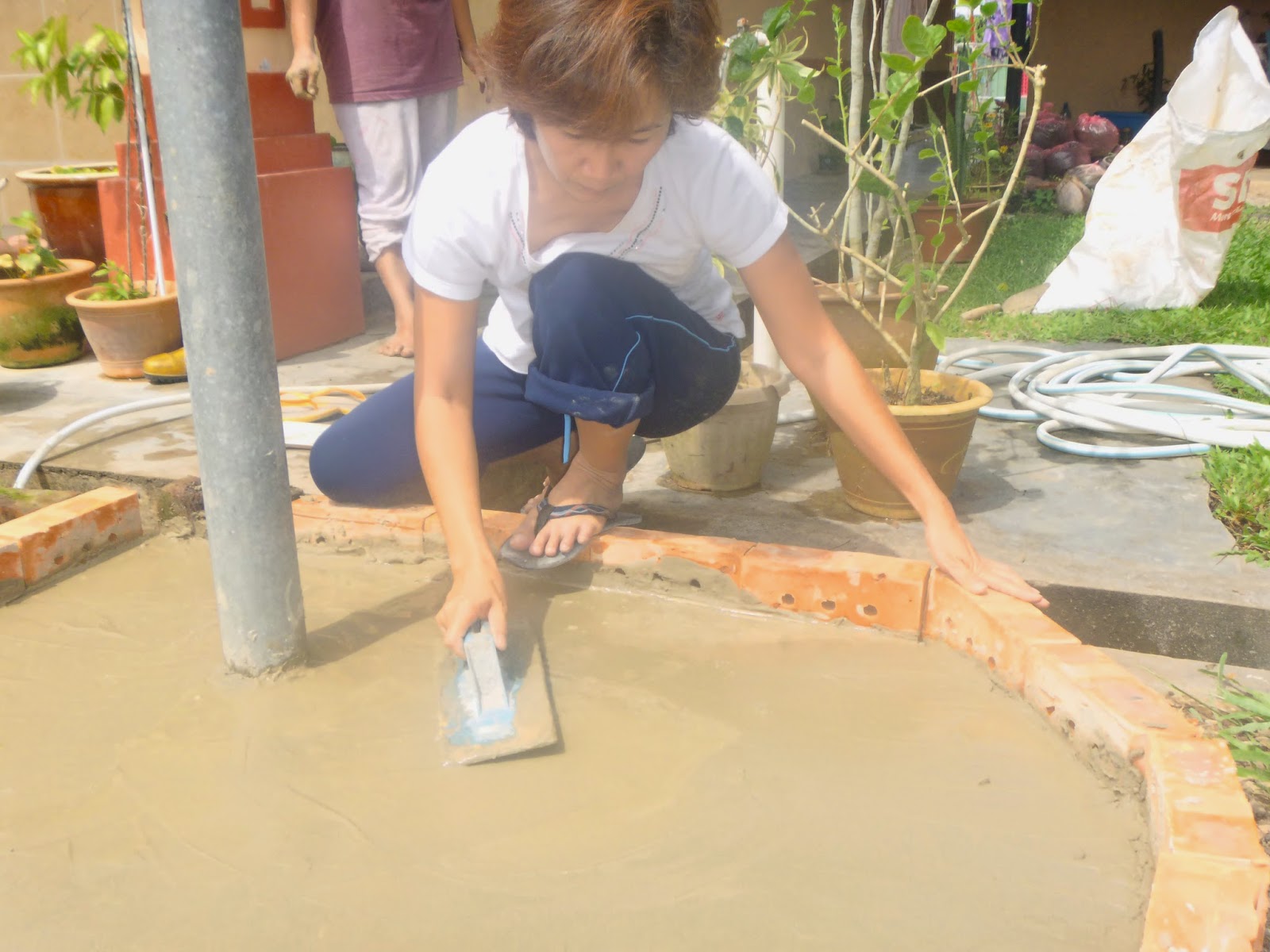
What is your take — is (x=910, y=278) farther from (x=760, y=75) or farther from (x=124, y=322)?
(x=124, y=322)

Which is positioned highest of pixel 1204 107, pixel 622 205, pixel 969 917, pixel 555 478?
pixel 1204 107

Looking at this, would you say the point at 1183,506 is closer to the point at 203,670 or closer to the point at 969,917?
the point at 969,917

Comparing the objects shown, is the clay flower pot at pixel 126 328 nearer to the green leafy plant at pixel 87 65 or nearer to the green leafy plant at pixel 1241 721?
the green leafy plant at pixel 87 65

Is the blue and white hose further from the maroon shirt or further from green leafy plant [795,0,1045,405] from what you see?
the maroon shirt

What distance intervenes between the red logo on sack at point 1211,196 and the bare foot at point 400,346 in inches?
118

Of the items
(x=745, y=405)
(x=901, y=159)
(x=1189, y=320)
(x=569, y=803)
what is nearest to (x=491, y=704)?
(x=569, y=803)

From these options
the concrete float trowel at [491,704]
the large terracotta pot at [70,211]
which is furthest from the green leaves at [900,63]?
the large terracotta pot at [70,211]

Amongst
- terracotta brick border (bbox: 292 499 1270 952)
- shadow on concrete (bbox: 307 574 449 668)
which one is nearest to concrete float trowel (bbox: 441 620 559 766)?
shadow on concrete (bbox: 307 574 449 668)

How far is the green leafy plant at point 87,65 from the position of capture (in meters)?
3.80

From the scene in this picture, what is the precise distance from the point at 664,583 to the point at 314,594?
601 millimetres

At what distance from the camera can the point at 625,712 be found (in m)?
1.49

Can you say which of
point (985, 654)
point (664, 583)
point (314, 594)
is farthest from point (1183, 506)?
point (314, 594)

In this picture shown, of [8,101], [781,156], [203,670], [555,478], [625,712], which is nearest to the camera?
[625,712]

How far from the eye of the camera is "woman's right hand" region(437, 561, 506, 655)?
1.51 metres
